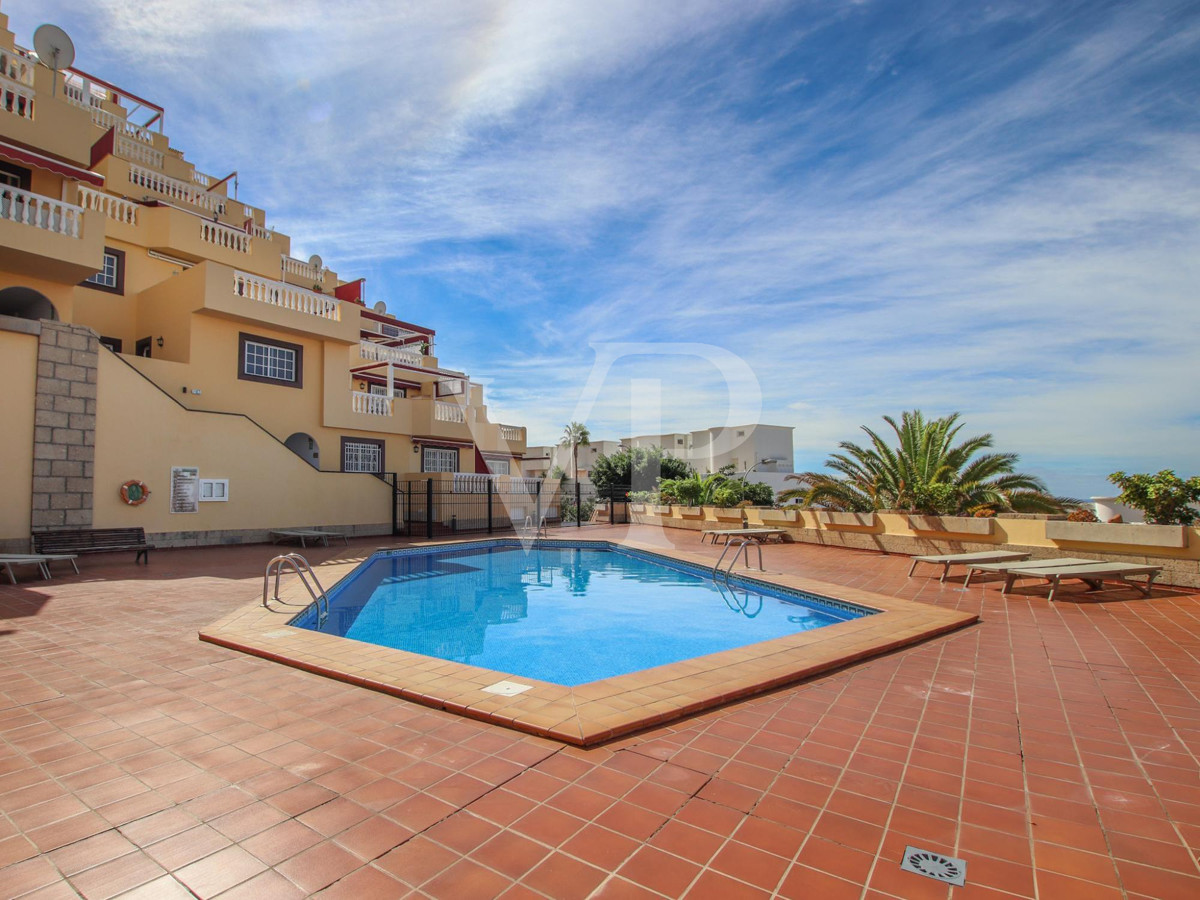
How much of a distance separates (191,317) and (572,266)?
11.7 metres

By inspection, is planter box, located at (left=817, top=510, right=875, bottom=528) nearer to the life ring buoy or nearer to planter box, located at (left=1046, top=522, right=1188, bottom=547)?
planter box, located at (left=1046, top=522, right=1188, bottom=547)

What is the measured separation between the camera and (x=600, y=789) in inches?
122

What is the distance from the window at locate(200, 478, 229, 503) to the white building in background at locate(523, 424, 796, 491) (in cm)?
3802

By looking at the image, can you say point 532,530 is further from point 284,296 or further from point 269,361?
point 284,296

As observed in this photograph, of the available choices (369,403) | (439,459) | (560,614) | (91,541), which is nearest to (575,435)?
(439,459)

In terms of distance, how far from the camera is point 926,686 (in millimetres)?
4863

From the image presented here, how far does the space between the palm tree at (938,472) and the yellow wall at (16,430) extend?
1875 cm

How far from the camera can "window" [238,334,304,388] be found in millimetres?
17875

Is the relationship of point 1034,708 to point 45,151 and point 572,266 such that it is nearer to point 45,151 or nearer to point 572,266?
point 572,266

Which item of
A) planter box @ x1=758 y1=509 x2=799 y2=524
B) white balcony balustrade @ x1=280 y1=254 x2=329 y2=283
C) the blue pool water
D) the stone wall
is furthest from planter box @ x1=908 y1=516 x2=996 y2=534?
white balcony balustrade @ x1=280 y1=254 x2=329 y2=283

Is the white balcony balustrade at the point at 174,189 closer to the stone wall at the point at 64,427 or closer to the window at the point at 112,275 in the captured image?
the window at the point at 112,275

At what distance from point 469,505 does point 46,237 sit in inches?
501

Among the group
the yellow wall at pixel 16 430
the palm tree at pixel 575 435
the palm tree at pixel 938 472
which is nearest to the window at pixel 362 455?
the yellow wall at pixel 16 430

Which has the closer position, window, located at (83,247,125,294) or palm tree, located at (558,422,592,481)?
window, located at (83,247,125,294)
